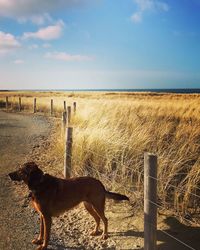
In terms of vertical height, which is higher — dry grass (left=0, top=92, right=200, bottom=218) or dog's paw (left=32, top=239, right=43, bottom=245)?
dry grass (left=0, top=92, right=200, bottom=218)

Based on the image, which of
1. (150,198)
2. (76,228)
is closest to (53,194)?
(76,228)

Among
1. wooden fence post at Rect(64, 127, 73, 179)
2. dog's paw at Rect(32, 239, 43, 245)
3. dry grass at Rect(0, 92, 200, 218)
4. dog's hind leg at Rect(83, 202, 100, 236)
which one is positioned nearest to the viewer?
dog's paw at Rect(32, 239, 43, 245)

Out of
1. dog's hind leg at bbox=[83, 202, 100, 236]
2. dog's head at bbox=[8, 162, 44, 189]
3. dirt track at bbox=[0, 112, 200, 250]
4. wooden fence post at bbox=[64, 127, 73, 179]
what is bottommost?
dirt track at bbox=[0, 112, 200, 250]

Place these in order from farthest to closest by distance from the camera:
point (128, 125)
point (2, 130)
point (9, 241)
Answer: point (2, 130) → point (128, 125) → point (9, 241)

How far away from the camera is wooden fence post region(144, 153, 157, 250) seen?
4121 millimetres

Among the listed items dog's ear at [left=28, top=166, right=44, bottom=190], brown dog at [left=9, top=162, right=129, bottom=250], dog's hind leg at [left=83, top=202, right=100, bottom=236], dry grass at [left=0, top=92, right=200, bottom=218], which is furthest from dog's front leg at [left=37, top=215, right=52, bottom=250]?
dry grass at [left=0, top=92, right=200, bottom=218]

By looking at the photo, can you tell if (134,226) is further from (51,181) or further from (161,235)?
(51,181)

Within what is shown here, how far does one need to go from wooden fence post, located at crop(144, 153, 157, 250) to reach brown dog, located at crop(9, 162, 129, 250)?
80 cm

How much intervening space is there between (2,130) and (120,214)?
38.9ft

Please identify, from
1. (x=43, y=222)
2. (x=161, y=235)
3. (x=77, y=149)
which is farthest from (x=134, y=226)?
(x=77, y=149)

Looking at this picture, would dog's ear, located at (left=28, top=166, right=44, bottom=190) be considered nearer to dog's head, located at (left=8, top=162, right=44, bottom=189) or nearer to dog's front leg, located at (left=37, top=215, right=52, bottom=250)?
dog's head, located at (left=8, top=162, right=44, bottom=189)

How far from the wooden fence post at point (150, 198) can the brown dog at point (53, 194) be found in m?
0.80

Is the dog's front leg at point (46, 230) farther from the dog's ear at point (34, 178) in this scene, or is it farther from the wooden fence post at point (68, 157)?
the wooden fence post at point (68, 157)

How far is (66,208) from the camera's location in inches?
198
